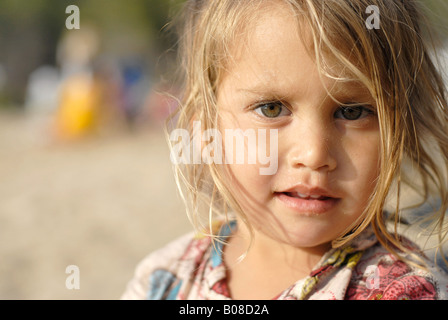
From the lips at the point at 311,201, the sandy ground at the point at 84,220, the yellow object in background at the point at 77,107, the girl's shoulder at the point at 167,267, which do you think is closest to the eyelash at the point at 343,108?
the lips at the point at 311,201

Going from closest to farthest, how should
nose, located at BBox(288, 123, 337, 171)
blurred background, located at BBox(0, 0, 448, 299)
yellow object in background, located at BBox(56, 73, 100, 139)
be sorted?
nose, located at BBox(288, 123, 337, 171) < blurred background, located at BBox(0, 0, 448, 299) < yellow object in background, located at BBox(56, 73, 100, 139)

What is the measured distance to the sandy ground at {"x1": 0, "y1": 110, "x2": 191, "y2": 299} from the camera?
319 cm

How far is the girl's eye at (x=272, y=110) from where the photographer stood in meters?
1.26

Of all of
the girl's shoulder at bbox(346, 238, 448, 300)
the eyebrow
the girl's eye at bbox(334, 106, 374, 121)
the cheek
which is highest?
the eyebrow

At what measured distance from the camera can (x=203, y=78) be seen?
1.41 metres

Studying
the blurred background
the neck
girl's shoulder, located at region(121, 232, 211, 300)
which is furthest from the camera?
the blurred background

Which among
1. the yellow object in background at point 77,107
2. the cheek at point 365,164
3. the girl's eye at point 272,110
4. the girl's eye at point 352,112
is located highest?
the yellow object in background at point 77,107

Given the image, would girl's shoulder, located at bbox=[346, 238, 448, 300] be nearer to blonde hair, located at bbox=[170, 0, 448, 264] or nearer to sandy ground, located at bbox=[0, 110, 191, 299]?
blonde hair, located at bbox=[170, 0, 448, 264]

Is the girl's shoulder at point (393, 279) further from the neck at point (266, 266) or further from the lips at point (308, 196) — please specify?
the lips at point (308, 196)

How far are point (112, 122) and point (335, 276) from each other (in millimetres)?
8138

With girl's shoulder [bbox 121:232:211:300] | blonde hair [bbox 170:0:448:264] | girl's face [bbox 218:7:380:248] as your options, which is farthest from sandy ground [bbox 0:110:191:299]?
Result: girl's face [bbox 218:7:380:248]

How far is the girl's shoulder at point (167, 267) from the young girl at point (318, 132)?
0.12 meters

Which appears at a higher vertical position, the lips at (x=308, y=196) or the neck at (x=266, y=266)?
the lips at (x=308, y=196)
